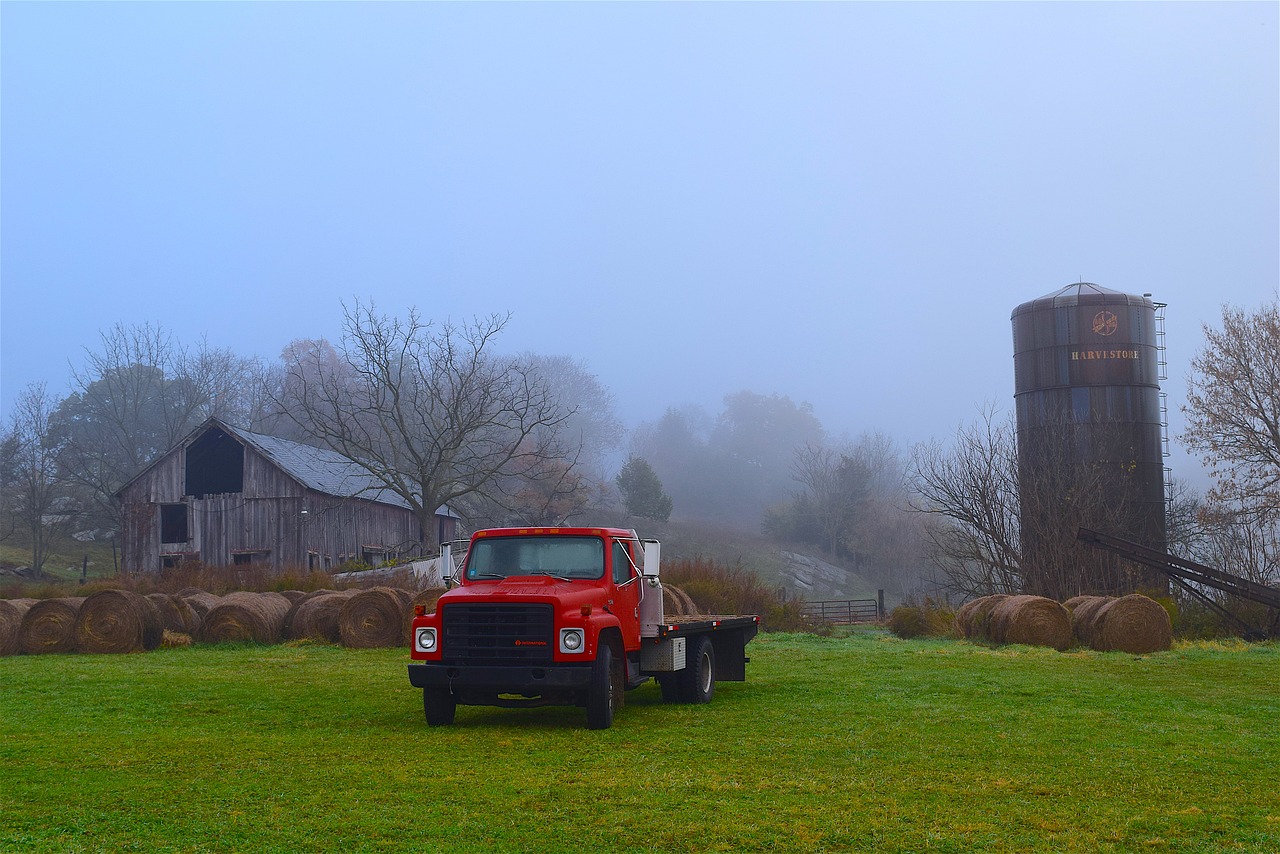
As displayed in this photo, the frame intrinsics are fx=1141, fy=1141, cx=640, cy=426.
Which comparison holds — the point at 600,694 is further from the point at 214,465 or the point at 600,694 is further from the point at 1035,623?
the point at 214,465

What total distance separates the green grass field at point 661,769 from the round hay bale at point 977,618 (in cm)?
948

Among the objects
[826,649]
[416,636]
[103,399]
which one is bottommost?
[826,649]

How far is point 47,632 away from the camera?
925 inches

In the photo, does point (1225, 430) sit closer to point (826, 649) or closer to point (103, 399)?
point (826, 649)

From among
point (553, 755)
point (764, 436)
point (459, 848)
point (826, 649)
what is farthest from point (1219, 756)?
point (764, 436)

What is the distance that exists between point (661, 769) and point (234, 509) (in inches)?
1597

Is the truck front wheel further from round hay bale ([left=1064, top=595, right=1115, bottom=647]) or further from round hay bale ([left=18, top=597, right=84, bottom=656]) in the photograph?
round hay bale ([left=18, top=597, right=84, bottom=656])

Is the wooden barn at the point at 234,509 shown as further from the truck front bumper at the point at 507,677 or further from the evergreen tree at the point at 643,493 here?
the evergreen tree at the point at 643,493

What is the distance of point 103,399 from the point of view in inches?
3044

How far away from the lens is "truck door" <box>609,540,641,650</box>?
12633 millimetres

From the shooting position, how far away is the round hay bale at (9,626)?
23406 millimetres

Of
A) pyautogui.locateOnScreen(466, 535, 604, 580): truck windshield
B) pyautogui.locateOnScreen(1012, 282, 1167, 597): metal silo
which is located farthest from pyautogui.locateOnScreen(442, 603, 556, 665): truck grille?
pyautogui.locateOnScreen(1012, 282, 1167, 597): metal silo

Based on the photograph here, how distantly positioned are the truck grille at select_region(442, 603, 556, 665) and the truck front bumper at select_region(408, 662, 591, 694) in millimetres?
116

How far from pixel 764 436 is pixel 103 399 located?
78.8 meters
